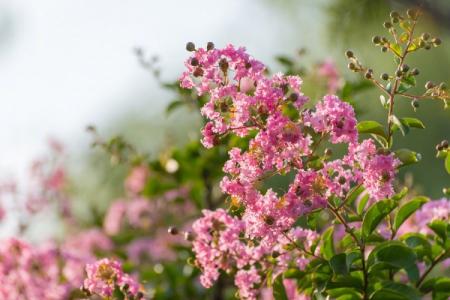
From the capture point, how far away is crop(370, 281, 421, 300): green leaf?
1.43 m

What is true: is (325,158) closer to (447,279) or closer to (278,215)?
(278,215)

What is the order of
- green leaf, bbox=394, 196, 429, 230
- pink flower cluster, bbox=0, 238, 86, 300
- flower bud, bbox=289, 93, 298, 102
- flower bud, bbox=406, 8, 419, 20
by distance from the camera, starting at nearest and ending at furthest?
flower bud, bbox=289, 93, 298, 102 → flower bud, bbox=406, 8, 419, 20 → green leaf, bbox=394, 196, 429, 230 → pink flower cluster, bbox=0, 238, 86, 300

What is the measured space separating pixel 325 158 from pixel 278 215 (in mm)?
155

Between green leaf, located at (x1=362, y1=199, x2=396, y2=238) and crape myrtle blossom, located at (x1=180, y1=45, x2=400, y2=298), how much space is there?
6cm

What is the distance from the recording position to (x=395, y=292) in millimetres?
1429

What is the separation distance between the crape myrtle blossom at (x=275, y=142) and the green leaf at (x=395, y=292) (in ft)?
0.56

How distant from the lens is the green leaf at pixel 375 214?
1509mm

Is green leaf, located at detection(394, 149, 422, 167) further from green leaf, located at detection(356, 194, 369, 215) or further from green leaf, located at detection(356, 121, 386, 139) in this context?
green leaf, located at detection(356, 194, 369, 215)

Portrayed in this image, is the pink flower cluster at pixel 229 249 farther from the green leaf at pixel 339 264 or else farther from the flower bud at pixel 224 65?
the flower bud at pixel 224 65

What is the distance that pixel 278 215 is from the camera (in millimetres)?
1402

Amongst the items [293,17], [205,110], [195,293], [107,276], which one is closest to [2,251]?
[195,293]

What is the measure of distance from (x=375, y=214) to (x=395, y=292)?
16cm

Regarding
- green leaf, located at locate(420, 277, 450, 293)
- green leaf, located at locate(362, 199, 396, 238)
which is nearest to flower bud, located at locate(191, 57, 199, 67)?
green leaf, located at locate(362, 199, 396, 238)

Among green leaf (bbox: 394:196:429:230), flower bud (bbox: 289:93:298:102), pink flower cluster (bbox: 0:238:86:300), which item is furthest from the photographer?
pink flower cluster (bbox: 0:238:86:300)
